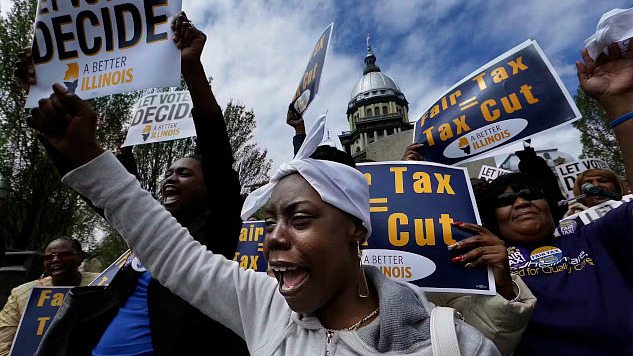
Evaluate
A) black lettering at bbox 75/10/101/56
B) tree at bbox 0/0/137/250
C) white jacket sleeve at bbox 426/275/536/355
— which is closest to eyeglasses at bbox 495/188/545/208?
white jacket sleeve at bbox 426/275/536/355

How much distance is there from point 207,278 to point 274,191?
0.39 meters

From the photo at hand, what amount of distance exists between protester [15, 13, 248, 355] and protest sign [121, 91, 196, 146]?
7.02 ft

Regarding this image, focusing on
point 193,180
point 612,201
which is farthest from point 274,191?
point 612,201

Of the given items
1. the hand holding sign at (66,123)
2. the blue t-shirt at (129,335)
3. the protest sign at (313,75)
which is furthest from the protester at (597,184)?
the hand holding sign at (66,123)

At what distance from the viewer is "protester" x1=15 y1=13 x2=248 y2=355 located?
175cm

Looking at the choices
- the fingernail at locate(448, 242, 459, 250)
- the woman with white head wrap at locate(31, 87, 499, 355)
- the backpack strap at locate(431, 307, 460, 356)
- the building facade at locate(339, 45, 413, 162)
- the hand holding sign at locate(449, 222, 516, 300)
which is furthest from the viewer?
the building facade at locate(339, 45, 413, 162)

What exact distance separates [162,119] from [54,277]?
6.82 feet

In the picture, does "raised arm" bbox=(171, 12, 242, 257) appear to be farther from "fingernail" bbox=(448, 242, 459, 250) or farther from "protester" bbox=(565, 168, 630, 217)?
"protester" bbox=(565, 168, 630, 217)

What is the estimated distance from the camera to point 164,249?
4.43 feet

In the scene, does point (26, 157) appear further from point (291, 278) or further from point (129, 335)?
point (291, 278)

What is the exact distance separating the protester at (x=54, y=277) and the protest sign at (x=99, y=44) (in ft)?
10.3

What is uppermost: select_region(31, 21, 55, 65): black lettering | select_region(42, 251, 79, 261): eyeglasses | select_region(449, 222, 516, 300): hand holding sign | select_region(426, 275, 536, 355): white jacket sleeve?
select_region(31, 21, 55, 65): black lettering

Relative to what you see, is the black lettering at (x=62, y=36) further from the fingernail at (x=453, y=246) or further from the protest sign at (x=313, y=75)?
the fingernail at (x=453, y=246)

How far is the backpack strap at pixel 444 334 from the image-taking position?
1.06 m
